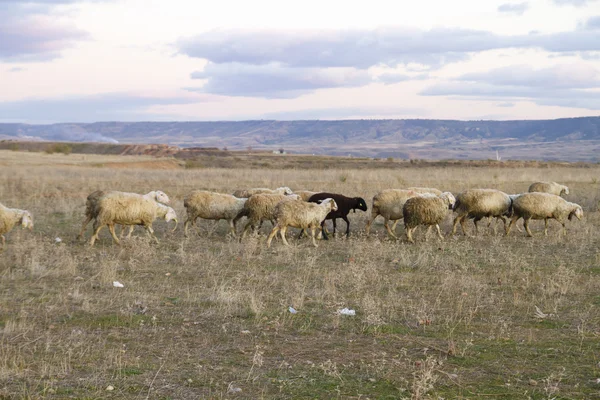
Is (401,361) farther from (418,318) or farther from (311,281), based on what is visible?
(311,281)

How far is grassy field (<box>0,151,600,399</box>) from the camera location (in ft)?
21.6

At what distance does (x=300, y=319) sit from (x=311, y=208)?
22.3 feet

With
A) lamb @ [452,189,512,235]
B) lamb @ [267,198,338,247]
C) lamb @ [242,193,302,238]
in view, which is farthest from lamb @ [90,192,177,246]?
lamb @ [452,189,512,235]

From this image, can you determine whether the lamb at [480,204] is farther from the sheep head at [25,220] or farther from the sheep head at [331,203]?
A: the sheep head at [25,220]

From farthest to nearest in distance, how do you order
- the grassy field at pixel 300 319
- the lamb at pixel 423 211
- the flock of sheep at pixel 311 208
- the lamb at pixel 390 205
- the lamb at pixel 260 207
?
the lamb at pixel 390 205, the lamb at pixel 260 207, the lamb at pixel 423 211, the flock of sheep at pixel 311 208, the grassy field at pixel 300 319

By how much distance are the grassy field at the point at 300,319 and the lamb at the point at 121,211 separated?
1.86 feet

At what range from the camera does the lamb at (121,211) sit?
14641 millimetres

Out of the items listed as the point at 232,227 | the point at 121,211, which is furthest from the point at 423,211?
the point at 121,211

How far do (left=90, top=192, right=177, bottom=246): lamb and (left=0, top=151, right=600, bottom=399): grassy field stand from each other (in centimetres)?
57

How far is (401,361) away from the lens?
23.8 feet

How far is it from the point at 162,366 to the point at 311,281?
4.77 meters

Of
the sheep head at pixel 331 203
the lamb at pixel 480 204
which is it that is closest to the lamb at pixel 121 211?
the sheep head at pixel 331 203

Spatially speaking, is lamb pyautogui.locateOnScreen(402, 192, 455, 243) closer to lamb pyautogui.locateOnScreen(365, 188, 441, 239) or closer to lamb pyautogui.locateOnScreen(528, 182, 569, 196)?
lamb pyautogui.locateOnScreen(365, 188, 441, 239)

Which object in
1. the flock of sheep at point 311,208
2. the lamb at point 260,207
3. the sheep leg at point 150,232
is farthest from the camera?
the lamb at point 260,207
